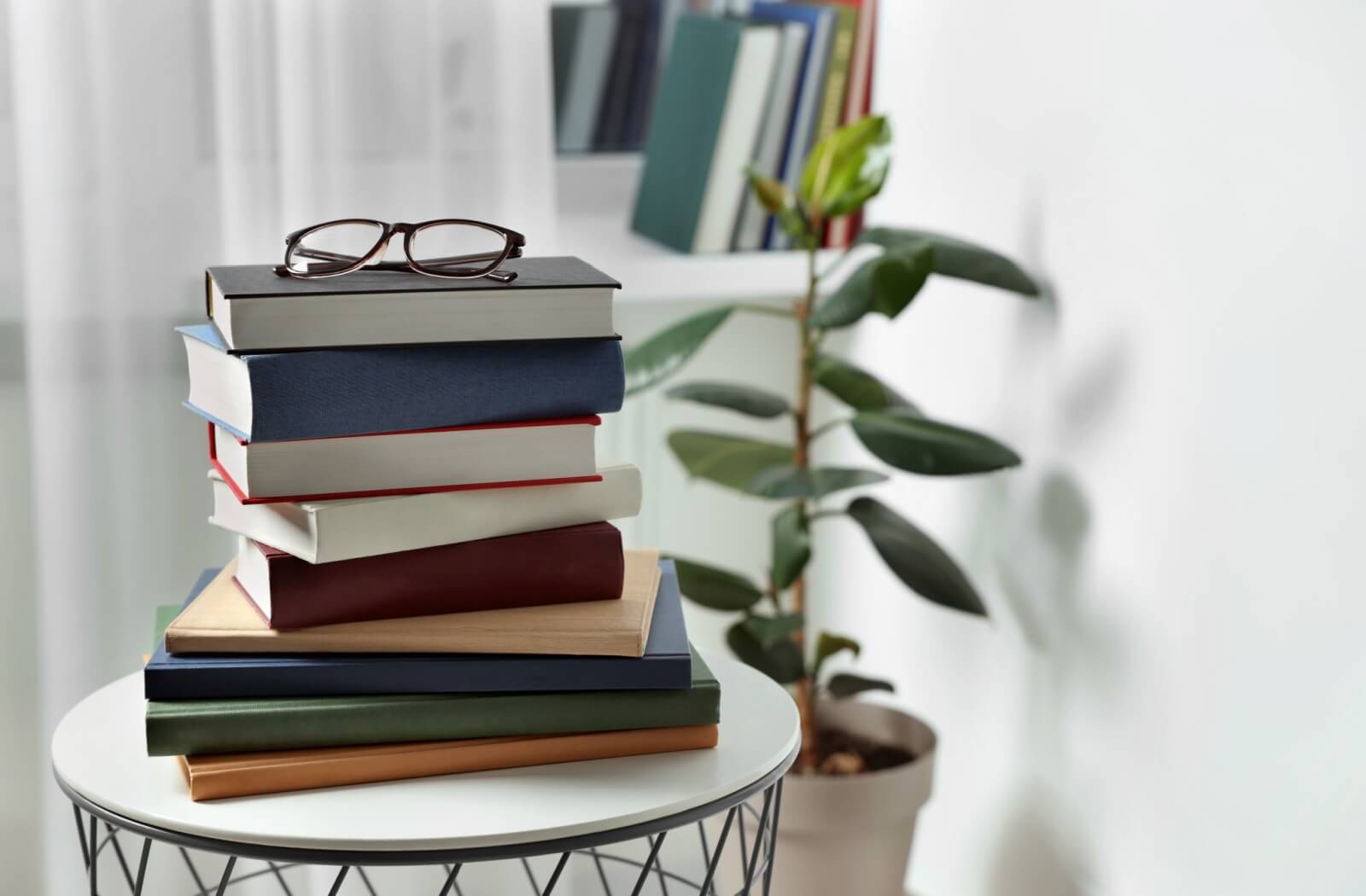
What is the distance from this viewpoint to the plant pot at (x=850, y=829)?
140 centimetres

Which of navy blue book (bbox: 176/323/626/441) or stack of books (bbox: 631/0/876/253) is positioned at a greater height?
stack of books (bbox: 631/0/876/253)

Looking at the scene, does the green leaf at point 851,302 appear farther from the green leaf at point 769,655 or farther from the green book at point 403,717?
the green book at point 403,717

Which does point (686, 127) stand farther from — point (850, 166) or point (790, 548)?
point (790, 548)

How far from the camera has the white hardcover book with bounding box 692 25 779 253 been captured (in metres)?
1.56

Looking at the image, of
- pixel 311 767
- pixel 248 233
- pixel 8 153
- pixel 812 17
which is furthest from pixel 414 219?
pixel 311 767

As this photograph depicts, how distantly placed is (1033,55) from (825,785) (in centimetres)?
77

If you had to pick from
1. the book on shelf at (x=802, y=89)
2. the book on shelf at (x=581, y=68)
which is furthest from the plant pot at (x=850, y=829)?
the book on shelf at (x=581, y=68)

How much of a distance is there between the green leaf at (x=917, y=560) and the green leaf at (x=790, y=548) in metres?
0.06

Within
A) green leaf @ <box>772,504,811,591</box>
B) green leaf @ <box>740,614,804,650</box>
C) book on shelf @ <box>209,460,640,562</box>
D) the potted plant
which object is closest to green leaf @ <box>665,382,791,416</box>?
the potted plant

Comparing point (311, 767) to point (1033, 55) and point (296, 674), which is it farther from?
point (1033, 55)

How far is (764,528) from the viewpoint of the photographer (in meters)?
1.86

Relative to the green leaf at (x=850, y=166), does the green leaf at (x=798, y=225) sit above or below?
below

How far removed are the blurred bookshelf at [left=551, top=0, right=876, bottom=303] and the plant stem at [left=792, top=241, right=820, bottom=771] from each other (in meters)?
0.17

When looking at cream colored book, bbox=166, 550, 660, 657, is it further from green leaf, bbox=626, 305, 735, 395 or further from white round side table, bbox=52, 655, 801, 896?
green leaf, bbox=626, 305, 735, 395
